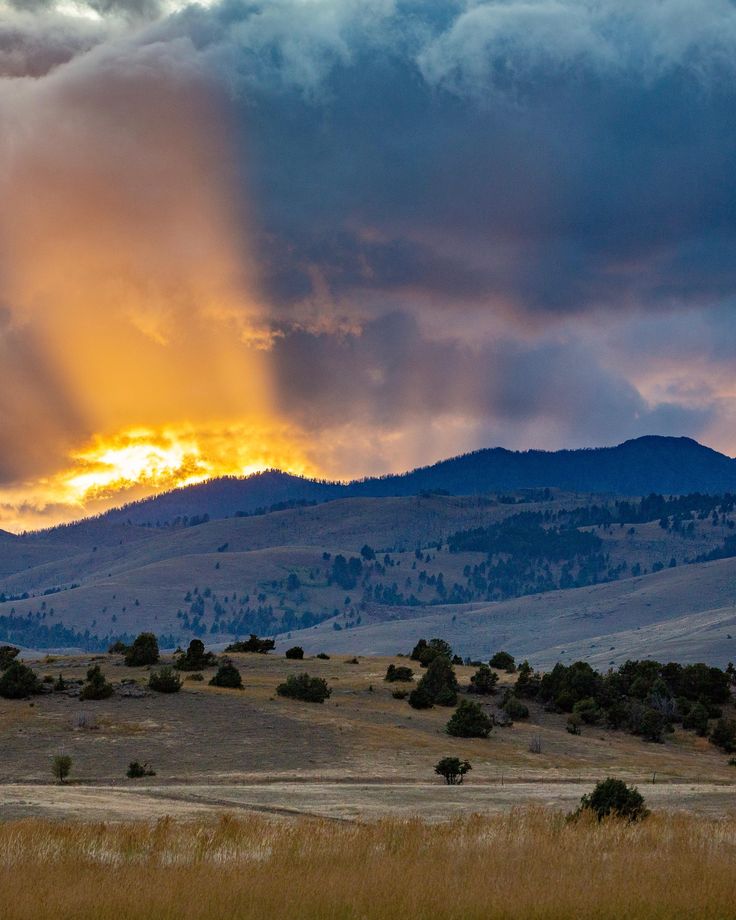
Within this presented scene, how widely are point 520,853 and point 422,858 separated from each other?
2.00 meters

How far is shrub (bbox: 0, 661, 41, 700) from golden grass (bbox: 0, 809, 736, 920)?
150 feet

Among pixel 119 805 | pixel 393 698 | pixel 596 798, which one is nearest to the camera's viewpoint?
pixel 596 798

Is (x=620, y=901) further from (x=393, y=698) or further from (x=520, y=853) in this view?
(x=393, y=698)

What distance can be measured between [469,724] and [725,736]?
65.9 feet

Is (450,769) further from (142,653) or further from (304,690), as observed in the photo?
(142,653)

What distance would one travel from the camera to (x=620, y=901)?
18.1 metres

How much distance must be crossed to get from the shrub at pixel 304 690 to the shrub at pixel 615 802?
146 feet

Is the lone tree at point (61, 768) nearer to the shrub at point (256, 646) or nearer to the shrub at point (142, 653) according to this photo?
the shrub at point (142, 653)

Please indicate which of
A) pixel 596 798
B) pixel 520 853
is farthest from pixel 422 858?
pixel 596 798

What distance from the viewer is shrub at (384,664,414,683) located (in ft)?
288

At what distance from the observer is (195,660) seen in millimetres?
87562

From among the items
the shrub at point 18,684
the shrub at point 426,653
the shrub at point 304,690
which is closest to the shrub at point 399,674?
the shrub at point 304,690

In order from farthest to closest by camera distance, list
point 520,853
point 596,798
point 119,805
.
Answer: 1. point 119,805
2. point 596,798
3. point 520,853

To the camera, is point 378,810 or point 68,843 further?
point 378,810
